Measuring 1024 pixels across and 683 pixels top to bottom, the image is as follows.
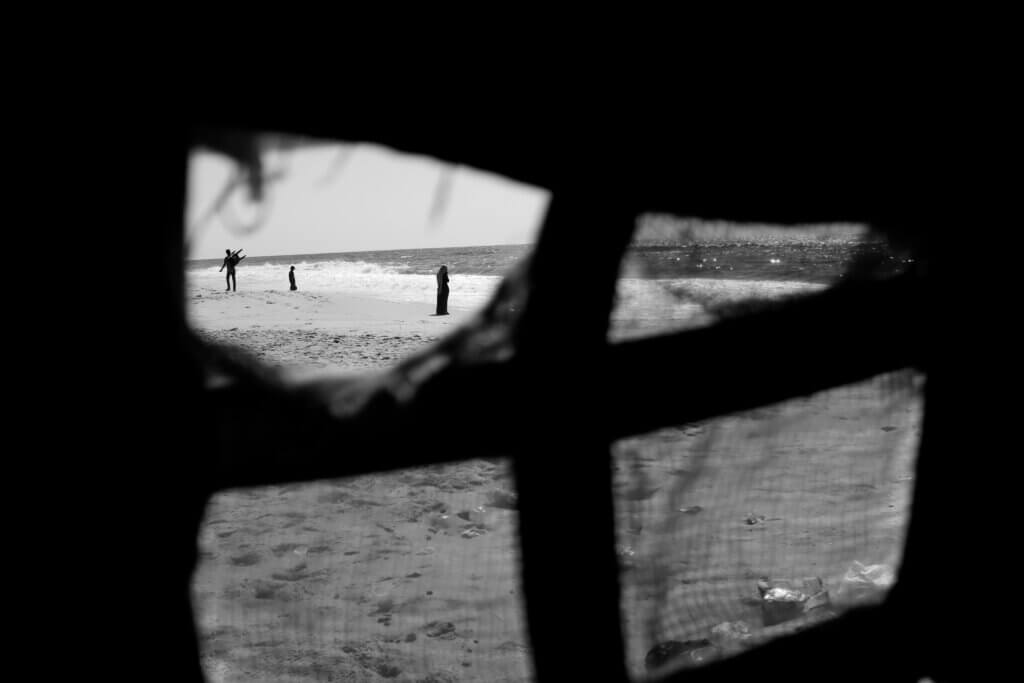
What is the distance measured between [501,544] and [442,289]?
491 inches

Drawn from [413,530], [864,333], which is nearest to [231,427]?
[864,333]

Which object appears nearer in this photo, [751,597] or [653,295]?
[653,295]

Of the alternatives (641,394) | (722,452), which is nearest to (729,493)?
(722,452)

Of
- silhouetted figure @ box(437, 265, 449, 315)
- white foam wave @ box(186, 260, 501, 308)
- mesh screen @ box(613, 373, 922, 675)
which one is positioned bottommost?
white foam wave @ box(186, 260, 501, 308)

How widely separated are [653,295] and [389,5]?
0.73m

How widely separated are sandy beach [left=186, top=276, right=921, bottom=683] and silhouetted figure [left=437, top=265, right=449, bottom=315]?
11.0 m

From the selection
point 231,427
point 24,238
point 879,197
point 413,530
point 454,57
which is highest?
point 454,57

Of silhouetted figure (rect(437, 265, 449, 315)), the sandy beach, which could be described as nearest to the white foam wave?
silhouetted figure (rect(437, 265, 449, 315))

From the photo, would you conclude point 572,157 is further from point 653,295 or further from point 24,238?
point 24,238

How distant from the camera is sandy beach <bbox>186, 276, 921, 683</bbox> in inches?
Result: 50.8

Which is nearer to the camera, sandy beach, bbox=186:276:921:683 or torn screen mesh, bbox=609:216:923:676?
torn screen mesh, bbox=609:216:923:676

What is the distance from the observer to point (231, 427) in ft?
2.46

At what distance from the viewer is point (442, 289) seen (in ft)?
50.5

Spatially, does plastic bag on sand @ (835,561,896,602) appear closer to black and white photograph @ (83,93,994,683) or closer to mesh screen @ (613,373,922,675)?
mesh screen @ (613,373,922,675)
